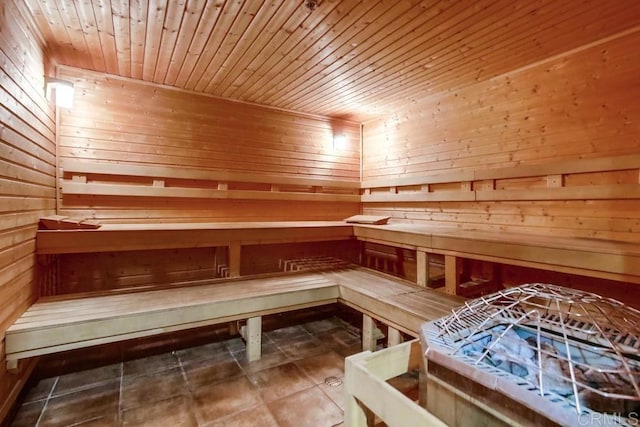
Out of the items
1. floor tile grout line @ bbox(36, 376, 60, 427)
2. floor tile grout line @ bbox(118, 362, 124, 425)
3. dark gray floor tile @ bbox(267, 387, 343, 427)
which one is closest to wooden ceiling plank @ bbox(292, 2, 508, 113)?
dark gray floor tile @ bbox(267, 387, 343, 427)

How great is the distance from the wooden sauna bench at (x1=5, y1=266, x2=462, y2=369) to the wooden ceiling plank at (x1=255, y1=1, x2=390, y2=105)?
7.78 feet

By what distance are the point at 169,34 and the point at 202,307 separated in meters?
2.45

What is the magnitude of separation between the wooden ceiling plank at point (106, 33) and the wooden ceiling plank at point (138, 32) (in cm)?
15

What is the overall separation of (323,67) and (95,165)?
277 centimetres

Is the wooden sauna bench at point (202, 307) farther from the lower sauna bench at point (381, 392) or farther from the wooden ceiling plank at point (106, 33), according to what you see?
the wooden ceiling plank at point (106, 33)

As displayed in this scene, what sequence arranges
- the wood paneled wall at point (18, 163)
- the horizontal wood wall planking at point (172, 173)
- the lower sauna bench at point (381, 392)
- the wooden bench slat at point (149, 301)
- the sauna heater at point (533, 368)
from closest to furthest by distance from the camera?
the sauna heater at point (533, 368), the lower sauna bench at point (381, 392), the wood paneled wall at point (18, 163), the wooden bench slat at point (149, 301), the horizontal wood wall planking at point (172, 173)

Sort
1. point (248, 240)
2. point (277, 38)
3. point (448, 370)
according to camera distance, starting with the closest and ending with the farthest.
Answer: point (448, 370), point (277, 38), point (248, 240)

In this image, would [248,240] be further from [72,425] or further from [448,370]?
[448,370]

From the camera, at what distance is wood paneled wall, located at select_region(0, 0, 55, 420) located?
2.04 m

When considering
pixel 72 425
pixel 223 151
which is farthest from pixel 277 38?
pixel 72 425

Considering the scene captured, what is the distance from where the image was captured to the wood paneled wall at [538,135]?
9.11ft

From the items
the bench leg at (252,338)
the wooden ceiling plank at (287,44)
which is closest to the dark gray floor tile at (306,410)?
the bench leg at (252,338)

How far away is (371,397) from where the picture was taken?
1.40 meters

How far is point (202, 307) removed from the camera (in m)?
2.80
